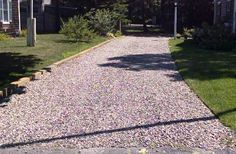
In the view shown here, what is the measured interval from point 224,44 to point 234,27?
11.3 ft

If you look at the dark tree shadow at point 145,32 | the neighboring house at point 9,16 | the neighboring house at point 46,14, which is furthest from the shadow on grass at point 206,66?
the dark tree shadow at point 145,32

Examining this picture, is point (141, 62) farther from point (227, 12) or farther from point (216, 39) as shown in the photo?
point (227, 12)

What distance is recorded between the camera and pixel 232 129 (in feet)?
22.9

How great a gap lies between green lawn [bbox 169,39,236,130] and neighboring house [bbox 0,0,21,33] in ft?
40.1

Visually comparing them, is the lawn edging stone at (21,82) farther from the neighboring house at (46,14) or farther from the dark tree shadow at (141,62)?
the neighboring house at (46,14)

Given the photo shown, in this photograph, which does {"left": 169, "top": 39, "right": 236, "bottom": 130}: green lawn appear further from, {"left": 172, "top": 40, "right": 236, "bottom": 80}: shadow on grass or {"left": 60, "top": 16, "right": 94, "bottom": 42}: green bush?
{"left": 60, "top": 16, "right": 94, "bottom": 42}: green bush

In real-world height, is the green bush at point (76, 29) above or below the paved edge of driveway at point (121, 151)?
above

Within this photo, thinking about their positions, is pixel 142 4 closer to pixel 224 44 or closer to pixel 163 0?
pixel 163 0

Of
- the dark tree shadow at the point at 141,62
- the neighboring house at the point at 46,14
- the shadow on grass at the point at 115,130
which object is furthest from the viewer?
the neighboring house at the point at 46,14

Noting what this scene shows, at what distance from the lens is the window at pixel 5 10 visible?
26.3 m

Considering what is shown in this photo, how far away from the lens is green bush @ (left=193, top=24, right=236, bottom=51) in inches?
814

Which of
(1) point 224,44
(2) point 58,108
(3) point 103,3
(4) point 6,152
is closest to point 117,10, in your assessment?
(3) point 103,3

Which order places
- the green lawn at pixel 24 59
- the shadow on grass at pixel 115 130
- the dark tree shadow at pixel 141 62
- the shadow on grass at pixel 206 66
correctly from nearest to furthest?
the shadow on grass at pixel 115 130 → the shadow on grass at pixel 206 66 → the green lawn at pixel 24 59 → the dark tree shadow at pixel 141 62

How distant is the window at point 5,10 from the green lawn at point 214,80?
12.3 m
